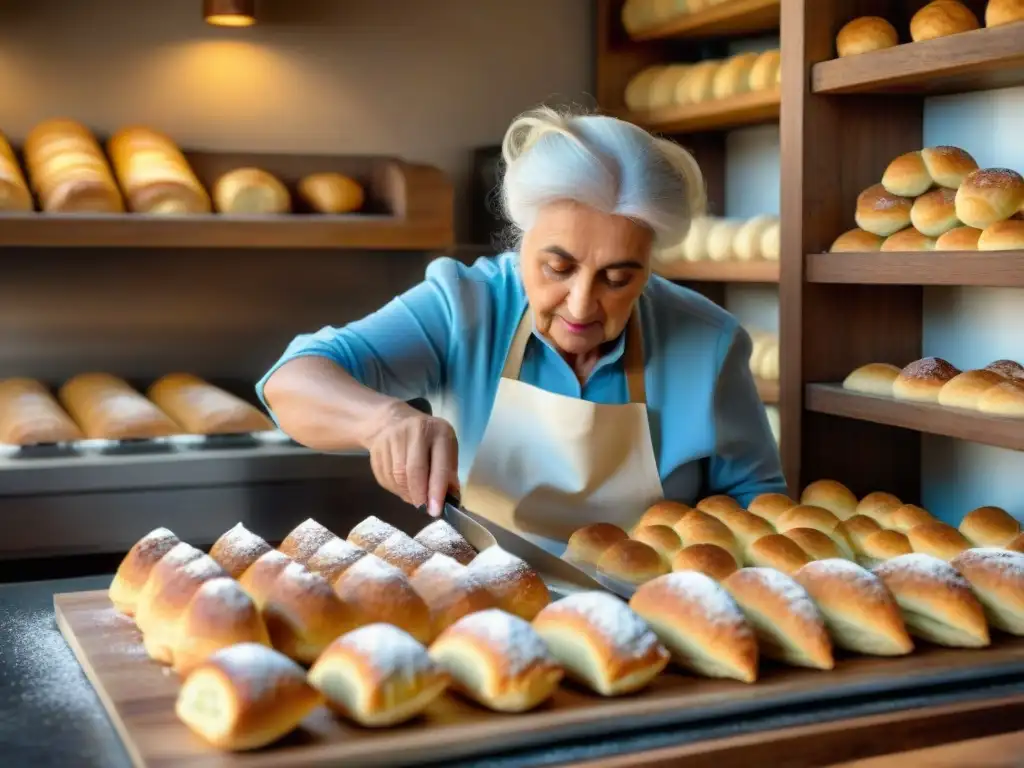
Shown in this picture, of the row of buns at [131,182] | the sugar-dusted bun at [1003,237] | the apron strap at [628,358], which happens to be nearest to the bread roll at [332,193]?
the row of buns at [131,182]

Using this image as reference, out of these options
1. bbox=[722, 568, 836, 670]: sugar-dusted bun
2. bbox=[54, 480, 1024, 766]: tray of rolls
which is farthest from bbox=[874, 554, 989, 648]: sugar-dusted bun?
bbox=[722, 568, 836, 670]: sugar-dusted bun

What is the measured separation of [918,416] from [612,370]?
0.65 metres

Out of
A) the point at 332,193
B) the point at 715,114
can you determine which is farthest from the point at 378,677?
the point at 715,114

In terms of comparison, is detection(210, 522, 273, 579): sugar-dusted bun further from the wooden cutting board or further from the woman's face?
the woman's face

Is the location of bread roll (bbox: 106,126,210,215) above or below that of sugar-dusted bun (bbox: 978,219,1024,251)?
above

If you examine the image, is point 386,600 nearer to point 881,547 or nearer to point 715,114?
point 881,547

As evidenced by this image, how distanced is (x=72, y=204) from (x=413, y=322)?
1.10 m

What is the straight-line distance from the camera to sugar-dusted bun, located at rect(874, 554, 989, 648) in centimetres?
127

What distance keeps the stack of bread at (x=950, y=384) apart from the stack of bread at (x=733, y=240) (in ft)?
2.00

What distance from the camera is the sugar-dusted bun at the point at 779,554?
146cm

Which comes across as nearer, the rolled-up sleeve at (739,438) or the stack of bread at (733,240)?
the rolled-up sleeve at (739,438)

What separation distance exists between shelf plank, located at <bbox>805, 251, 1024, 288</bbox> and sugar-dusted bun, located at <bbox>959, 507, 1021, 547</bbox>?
594mm

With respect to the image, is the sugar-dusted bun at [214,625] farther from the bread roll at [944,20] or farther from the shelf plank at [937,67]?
the bread roll at [944,20]

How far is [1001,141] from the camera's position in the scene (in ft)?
8.61
